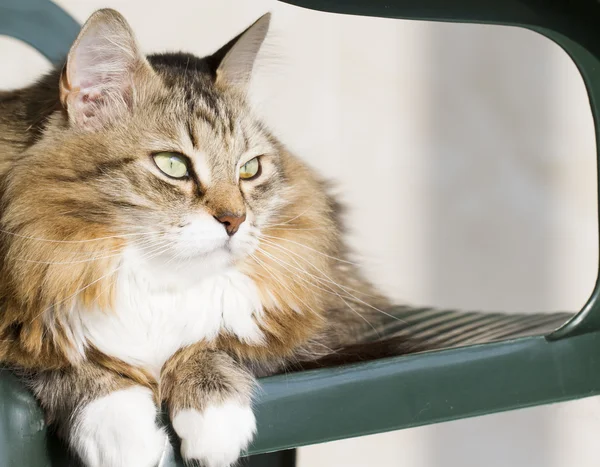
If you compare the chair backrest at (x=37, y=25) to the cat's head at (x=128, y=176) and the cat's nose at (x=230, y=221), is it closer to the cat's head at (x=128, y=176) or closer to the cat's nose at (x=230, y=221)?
the cat's head at (x=128, y=176)

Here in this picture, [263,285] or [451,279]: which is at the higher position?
[263,285]

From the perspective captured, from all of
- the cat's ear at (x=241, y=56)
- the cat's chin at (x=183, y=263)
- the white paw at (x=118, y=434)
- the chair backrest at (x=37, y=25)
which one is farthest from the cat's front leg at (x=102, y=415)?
the chair backrest at (x=37, y=25)

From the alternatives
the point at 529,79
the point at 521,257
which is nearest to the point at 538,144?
the point at 529,79

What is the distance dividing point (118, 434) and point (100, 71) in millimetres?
451

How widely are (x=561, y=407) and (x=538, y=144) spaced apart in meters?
0.73

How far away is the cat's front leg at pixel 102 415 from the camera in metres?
0.85

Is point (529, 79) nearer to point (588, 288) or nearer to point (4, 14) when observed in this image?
point (588, 288)

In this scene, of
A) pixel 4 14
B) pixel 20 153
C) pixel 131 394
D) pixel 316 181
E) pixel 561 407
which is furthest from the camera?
pixel 561 407

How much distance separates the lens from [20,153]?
1.02 m

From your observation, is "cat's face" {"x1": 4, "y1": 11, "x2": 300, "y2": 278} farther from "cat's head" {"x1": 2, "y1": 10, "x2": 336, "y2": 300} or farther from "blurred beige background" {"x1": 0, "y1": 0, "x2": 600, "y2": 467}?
"blurred beige background" {"x1": 0, "y1": 0, "x2": 600, "y2": 467}

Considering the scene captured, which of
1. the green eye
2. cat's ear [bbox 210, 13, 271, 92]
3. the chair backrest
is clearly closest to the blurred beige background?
the chair backrest

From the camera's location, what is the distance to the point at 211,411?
0.88 meters

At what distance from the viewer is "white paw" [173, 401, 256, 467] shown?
85 cm

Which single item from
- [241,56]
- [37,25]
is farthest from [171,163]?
[37,25]
